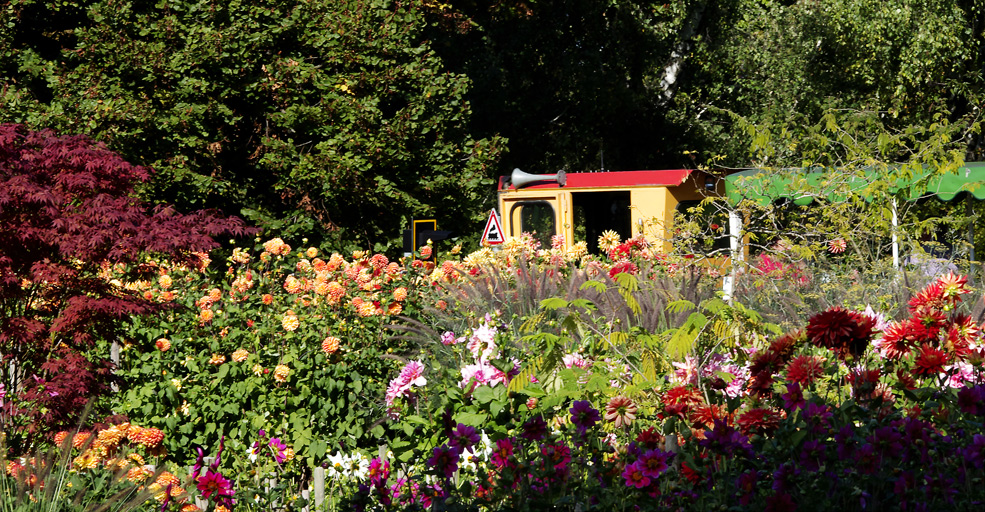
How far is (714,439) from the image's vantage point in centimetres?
283

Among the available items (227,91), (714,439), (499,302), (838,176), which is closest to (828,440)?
(714,439)

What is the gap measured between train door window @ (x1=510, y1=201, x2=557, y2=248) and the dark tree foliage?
832 centimetres

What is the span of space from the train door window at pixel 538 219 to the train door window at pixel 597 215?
324 mm

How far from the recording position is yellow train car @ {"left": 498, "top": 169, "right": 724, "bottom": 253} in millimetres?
12391

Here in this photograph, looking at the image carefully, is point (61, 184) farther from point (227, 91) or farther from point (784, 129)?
point (227, 91)

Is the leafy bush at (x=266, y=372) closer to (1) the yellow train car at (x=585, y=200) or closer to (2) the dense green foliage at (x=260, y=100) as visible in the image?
(1) the yellow train car at (x=585, y=200)

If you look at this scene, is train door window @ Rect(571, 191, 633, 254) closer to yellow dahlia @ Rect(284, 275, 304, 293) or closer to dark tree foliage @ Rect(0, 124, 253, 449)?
yellow dahlia @ Rect(284, 275, 304, 293)

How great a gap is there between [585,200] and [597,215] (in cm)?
26

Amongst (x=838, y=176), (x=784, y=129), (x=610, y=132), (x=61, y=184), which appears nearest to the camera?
(x=61, y=184)

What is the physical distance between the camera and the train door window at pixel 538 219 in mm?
12953

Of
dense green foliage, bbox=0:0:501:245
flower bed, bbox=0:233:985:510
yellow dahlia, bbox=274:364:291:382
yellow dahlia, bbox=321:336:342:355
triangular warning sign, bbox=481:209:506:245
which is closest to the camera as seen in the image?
flower bed, bbox=0:233:985:510

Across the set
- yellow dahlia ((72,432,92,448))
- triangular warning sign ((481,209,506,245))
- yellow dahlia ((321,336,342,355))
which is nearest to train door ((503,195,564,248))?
triangular warning sign ((481,209,506,245))

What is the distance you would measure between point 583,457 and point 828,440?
0.80m

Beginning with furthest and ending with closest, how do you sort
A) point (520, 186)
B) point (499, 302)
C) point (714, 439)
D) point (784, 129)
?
point (520, 186), point (784, 129), point (499, 302), point (714, 439)
